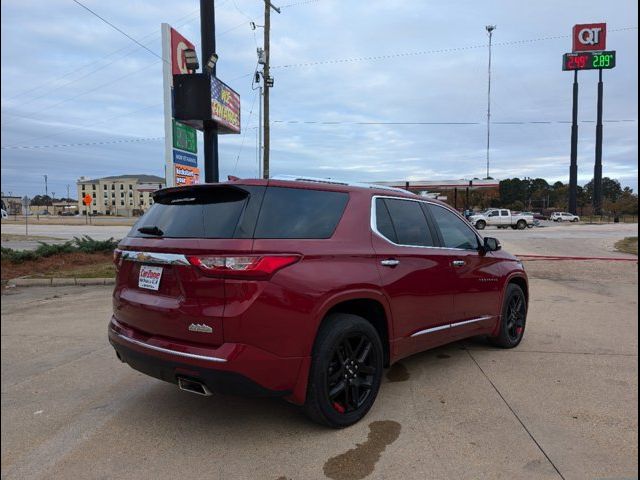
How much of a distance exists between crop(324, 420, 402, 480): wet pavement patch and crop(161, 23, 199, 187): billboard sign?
30.8ft

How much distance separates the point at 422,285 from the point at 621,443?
177cm

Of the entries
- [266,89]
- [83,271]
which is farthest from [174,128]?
[266,89]

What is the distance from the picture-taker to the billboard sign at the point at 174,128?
11.9 metres

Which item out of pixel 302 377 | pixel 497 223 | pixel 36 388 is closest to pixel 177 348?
pixel 302 377

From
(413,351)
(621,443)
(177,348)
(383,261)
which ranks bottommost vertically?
(621,443)

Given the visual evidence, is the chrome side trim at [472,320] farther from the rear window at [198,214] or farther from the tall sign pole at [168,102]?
the tall sign pole at [168,102]

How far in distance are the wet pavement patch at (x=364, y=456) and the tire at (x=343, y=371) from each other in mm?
206

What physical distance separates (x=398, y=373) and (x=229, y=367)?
7.39 feet

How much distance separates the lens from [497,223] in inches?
1702

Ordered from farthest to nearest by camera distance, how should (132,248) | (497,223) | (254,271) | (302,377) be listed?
(497,223) → (132,248) → (302,377) → (254,271)

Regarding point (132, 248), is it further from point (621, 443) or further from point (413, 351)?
point (621, 443)

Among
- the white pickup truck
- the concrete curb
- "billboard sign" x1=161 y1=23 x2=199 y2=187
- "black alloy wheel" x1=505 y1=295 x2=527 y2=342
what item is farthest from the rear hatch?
the white pickup truck

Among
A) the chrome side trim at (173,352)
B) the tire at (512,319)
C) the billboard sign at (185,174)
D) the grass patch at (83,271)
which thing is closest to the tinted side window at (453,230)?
the tire at (512,319)

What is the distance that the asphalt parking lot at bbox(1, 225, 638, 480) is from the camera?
3.07 meters
